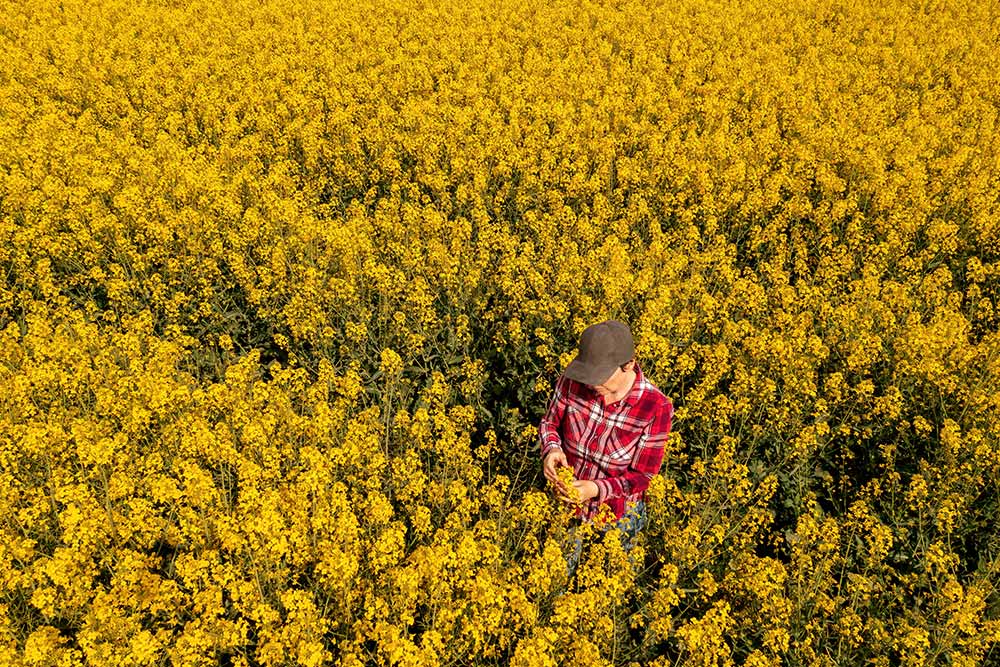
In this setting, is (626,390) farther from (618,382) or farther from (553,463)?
(553,463)

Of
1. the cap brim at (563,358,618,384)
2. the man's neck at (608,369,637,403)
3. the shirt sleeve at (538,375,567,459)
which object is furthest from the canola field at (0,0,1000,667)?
the cap brim at (563,358,618,384)

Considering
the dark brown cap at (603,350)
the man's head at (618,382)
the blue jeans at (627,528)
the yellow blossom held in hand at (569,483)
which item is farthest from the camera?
the blue jeans at (627,528)

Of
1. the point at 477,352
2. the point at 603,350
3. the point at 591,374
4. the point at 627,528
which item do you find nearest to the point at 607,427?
the point at 591,374

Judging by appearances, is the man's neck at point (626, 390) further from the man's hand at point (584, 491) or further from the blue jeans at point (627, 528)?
the blue jeans at point (627, 528)

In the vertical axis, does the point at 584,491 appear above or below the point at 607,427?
below

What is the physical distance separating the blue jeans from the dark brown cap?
96 cm

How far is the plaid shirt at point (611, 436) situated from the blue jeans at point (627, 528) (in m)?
0.08

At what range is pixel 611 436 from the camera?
13.0 ft

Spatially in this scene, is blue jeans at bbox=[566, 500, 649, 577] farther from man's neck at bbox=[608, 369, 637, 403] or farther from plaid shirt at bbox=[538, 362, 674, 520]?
man's neck at bbox=[608, 369, 637, 403]

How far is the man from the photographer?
355 centimetres

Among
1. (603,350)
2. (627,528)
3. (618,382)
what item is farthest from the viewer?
(627,528)

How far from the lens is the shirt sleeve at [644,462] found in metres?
3.84

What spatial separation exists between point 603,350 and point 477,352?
3099 mm

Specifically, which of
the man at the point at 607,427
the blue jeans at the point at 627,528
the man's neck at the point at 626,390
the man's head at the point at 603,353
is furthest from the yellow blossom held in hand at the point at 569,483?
the man's head at the point at 603,353
